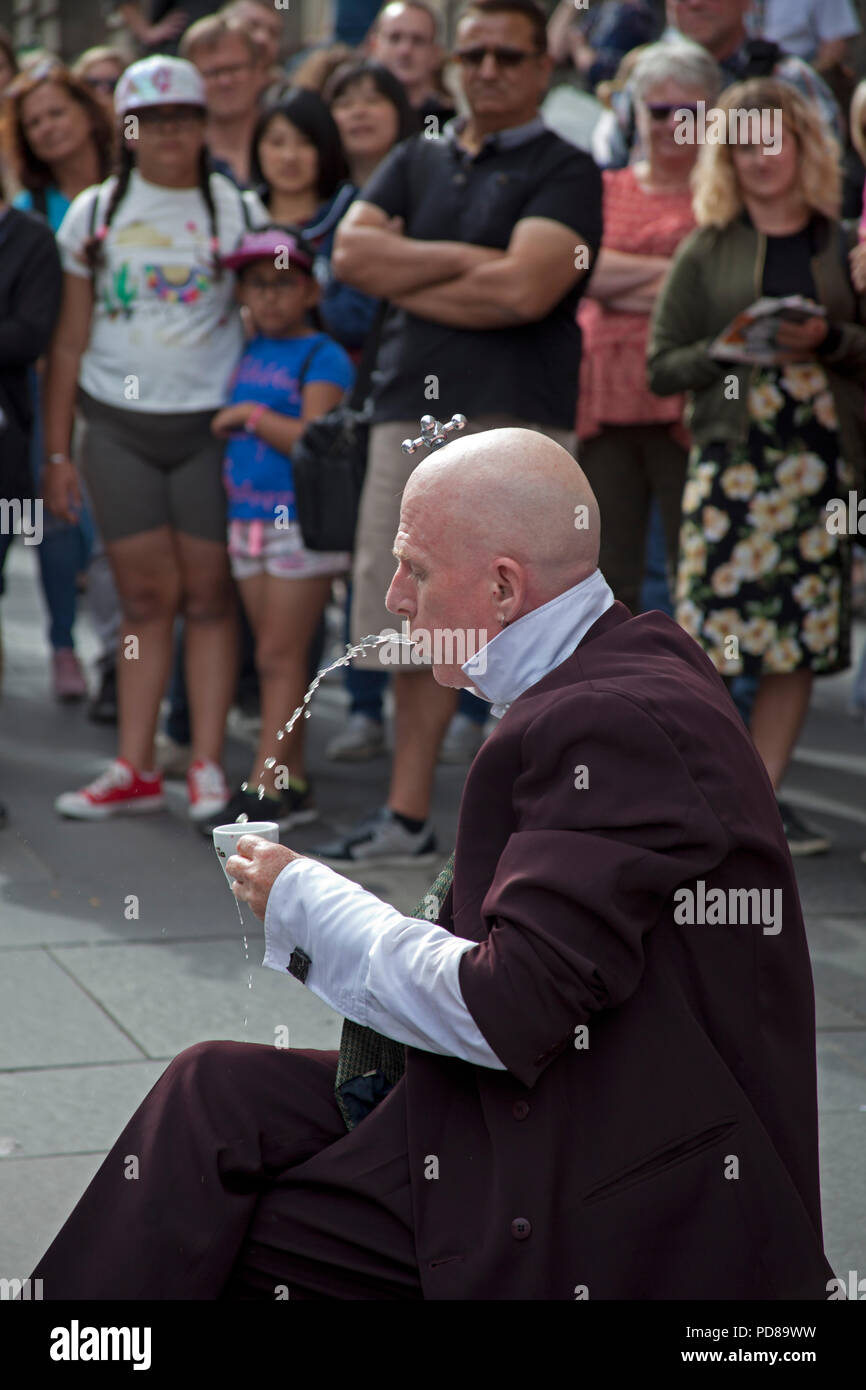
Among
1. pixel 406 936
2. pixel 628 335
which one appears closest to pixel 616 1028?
pixel 406 936

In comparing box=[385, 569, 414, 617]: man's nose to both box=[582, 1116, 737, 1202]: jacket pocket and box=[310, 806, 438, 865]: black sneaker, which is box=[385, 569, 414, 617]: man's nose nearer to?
box=[582, 1116, 737, 1202]: jacket pocket

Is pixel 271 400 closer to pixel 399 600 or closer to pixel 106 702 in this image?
pixel 106 702

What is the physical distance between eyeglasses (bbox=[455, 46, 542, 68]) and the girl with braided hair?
3.08 feet

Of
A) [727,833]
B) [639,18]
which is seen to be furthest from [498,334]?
[639,18]

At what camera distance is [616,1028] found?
199 cm

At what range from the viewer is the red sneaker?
5.66 m

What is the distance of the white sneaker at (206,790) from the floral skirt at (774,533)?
5.00ft

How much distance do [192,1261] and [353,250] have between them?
3510 mm

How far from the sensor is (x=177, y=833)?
553cm

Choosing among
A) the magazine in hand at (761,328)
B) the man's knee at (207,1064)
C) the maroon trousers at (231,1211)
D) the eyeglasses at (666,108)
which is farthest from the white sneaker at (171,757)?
the maroon trousers at (231,1211)

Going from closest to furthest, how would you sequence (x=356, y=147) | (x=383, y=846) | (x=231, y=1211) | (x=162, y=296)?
1. (x=231, y=1211)
2. (x=383, y=846)
3. (x=162, y=296)
4. (x=356, y=147)

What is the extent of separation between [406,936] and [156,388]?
3.88 metres

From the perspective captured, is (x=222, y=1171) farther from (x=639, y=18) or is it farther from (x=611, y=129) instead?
(x=639, y=18)

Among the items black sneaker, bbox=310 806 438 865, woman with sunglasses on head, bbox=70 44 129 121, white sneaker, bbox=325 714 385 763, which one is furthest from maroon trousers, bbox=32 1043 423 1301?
woman with sunglasses on head, bbox=70 44 129 121
